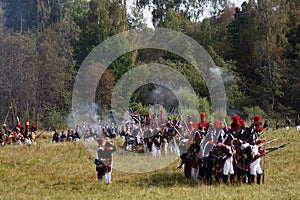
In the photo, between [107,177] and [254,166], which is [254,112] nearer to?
[107,177]

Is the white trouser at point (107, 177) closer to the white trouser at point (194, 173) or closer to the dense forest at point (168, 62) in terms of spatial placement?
the white trouser at point (194, 173)

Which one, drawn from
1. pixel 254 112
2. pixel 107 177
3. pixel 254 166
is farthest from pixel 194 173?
pixel 254 112

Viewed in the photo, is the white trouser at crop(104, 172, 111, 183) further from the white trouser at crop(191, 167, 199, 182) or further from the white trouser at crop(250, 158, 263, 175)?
the white trouser at crop(250, 158, 263, 175)

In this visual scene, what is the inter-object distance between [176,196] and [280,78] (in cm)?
4202

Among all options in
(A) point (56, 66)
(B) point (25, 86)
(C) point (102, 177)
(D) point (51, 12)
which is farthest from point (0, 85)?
(C) point (102, 177)

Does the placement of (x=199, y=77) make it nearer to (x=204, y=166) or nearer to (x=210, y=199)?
(x=204, y=166)

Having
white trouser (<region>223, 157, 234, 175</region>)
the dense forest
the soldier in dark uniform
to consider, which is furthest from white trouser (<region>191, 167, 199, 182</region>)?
the dense forest

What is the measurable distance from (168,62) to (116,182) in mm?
36553

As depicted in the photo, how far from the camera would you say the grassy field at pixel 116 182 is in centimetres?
1549

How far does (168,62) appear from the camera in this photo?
54281 mm

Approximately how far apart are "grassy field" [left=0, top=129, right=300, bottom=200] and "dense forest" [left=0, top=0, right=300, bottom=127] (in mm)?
22098

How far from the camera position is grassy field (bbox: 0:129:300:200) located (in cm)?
1549

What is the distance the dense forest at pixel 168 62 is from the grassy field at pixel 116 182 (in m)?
22.1

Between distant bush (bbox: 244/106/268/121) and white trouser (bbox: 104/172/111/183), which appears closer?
white trouser (bbox: 104/172/111/183)
